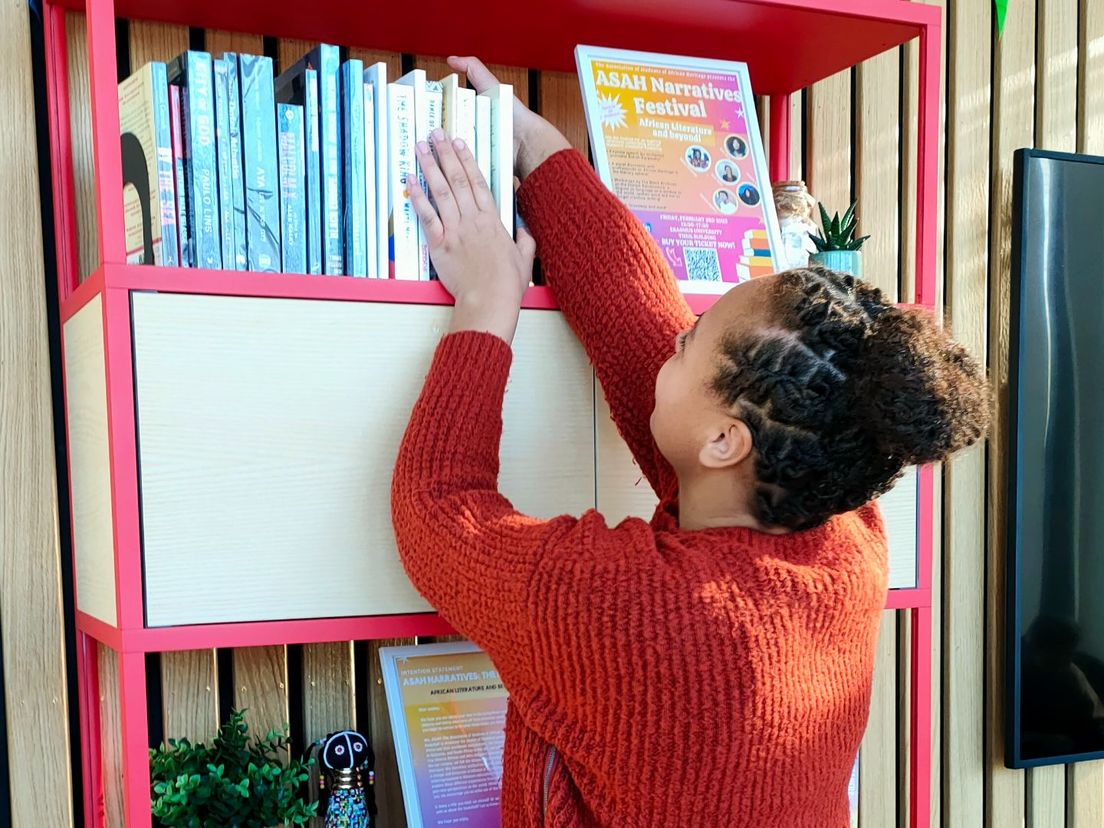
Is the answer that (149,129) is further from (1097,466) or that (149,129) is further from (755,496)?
(1097,466)

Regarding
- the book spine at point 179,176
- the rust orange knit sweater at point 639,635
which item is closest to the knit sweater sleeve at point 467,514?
the rust orange knit sweater at point 639,635

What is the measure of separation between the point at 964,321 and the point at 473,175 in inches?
55.8

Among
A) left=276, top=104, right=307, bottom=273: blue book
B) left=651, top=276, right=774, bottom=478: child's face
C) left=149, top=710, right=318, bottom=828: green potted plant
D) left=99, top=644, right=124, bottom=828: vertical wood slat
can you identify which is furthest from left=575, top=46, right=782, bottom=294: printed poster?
left=99, top=644, right=124, bottom=828: vertical wood slat

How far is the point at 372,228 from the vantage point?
4.79 feet

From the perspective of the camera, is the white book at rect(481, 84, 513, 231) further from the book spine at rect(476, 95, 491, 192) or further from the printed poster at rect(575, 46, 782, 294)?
the printed poster at rect(575, 46, 782, 294)

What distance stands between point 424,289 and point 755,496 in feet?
1.69

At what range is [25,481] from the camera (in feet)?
5.54

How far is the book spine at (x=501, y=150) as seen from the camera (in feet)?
5.04

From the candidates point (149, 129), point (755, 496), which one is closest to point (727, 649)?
point (755, 496)

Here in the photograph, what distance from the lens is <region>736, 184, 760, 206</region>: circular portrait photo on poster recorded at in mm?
1733

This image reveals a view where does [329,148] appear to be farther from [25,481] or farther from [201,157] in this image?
[25,481]

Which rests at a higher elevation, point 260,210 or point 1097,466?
point 260,210

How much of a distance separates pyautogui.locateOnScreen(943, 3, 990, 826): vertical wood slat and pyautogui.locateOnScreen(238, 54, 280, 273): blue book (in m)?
1.62

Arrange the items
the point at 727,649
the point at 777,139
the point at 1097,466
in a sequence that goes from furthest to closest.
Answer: the point at 1097,466 → the point at 777,139 → the point at 727,649
